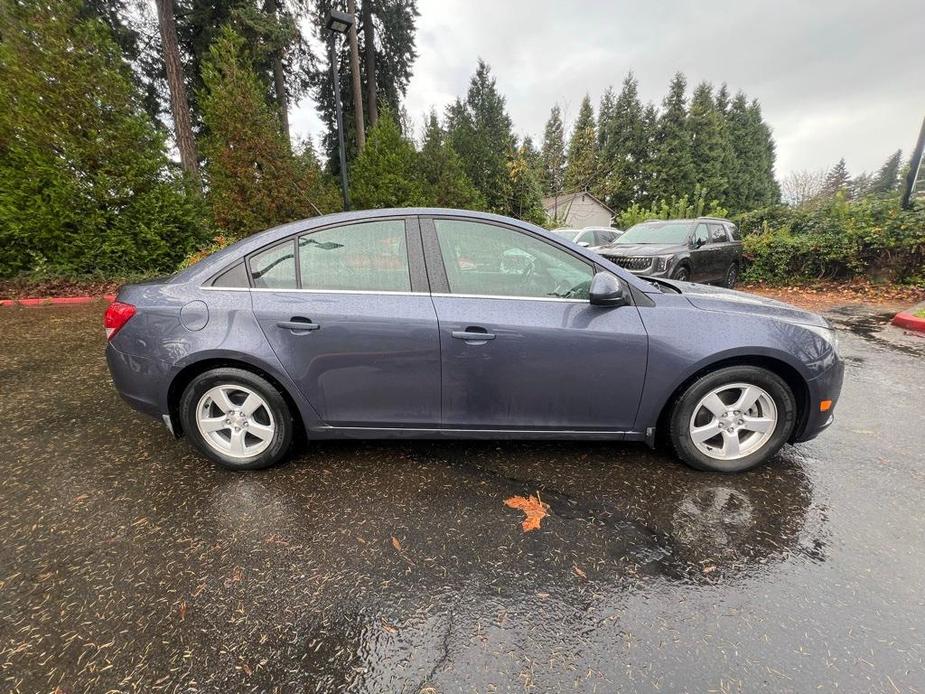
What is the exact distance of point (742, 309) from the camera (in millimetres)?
2670

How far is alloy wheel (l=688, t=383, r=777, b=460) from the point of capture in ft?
8.66

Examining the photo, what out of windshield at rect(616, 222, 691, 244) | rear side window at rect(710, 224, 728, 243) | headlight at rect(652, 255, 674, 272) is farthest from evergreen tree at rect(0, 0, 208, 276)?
rear side window at rect(710, 224, 728, 243)

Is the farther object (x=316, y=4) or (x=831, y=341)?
(x=316, y=4)

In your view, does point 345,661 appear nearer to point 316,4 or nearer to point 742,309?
point 742,309

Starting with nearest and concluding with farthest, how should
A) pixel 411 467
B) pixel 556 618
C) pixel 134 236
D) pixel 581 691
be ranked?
pixel 581 691
pixel 556 618
pixel 411 467
pixel 134 236

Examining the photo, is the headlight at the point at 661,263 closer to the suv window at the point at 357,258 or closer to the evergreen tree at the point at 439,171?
the suv window at the point at 357,258

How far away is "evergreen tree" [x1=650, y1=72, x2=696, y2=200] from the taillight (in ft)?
148

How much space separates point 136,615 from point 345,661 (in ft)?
3.00

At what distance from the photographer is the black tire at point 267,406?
2.65m

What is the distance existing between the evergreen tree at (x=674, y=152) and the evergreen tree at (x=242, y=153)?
128 ft

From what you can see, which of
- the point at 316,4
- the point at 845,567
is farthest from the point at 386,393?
the point at 316,4

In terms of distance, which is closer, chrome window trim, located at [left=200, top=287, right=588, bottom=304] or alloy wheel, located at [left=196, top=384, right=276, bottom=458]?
chrome window trim, located at [left=200, top=287, right=588, bottom=304]

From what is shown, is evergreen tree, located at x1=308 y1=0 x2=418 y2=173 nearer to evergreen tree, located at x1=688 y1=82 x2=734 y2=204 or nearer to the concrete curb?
the concrete curb

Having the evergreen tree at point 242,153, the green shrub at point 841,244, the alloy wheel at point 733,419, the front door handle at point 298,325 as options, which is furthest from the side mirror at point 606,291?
the green shrub at point 841,244
